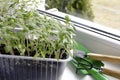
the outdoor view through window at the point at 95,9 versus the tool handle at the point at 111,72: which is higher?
the outdoor view through window at the point at 95,9

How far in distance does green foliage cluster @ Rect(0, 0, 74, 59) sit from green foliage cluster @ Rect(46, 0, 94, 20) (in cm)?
42

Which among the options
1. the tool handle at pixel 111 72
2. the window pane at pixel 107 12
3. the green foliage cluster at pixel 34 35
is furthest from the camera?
the window pane at pixel 107 12

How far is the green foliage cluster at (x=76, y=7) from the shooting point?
1067 millimetres

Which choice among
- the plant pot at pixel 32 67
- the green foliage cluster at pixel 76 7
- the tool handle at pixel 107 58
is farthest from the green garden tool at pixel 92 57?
the green foliage cluster at pixel 76 7

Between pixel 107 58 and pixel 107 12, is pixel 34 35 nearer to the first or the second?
pixel 107 58

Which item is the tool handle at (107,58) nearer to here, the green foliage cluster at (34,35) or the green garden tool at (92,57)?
the green garden tool at (92,57)

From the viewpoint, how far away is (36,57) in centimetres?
63

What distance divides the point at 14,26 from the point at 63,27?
14 centimetres

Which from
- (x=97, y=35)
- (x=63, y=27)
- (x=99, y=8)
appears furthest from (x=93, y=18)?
(x=63, y=27)

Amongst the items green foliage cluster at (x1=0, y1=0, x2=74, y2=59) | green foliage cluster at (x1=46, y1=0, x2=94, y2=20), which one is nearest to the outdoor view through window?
green foliage cluster at (x1=46, y1=0, x2=94, y2=20)

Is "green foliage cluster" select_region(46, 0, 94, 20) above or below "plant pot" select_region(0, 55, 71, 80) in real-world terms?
above

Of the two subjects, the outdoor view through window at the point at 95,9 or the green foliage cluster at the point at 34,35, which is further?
the outdoor view through window at the point at 95,9

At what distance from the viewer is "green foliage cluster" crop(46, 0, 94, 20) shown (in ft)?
3.50

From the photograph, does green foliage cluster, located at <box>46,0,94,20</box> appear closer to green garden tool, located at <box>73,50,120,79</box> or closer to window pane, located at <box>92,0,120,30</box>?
window pane, located at <box>92,0,120,30</box>
